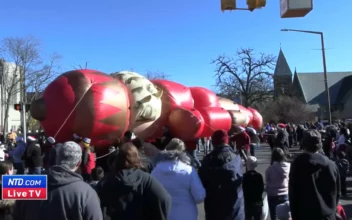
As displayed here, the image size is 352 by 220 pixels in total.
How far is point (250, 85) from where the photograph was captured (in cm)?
5206

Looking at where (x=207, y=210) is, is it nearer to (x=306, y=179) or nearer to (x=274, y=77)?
(x=306, y=179)

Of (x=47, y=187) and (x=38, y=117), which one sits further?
(x=38, y=117)

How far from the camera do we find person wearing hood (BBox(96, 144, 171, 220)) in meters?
3.45

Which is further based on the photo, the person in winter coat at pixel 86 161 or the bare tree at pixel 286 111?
the bare tree at pixel 286 111

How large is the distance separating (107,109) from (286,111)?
49646 millimetres

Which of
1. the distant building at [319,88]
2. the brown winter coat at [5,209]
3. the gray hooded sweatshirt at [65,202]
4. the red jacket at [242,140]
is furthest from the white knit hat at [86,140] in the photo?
the distant building at [319,88]

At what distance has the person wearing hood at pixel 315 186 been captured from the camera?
4.34 meters

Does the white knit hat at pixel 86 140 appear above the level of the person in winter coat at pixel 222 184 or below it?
above

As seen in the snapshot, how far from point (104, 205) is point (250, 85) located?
163 feet

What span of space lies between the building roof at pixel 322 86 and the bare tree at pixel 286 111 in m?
29.4

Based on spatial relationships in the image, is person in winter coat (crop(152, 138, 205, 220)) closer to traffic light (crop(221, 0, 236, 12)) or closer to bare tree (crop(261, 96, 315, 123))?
traffic light (crop(221, 0, 236, 12))

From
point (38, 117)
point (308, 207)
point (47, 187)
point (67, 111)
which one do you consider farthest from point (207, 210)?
point (38, 117)

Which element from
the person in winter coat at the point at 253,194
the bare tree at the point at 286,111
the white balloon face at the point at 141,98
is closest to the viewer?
the person in winter coat at the point at 253,194

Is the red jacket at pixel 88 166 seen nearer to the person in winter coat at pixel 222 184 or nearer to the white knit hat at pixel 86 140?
the white knit hat at pixel 86 140
